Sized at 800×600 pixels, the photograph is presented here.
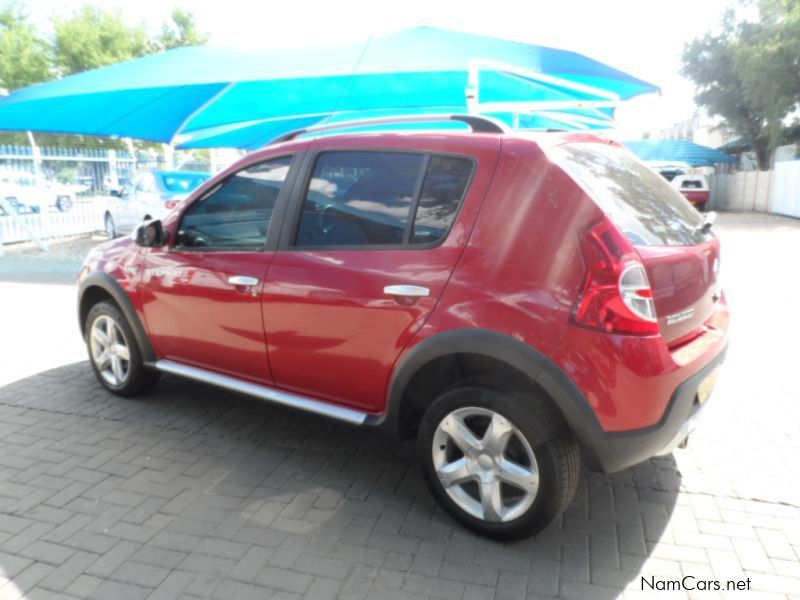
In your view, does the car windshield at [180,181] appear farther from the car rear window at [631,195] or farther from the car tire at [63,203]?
the car rear window at [631,195]

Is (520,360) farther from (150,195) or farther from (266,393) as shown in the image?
(150,195)

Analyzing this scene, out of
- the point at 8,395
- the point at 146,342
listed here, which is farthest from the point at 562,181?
the point at 8,395

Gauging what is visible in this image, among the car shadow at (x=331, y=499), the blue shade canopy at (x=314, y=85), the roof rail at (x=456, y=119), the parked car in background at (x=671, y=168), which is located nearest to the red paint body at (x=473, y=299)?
the roof rail at (x=456, y=119)

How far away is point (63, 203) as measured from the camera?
1523cm

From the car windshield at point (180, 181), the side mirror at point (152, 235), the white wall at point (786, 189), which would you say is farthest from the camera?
the white wall at point (786, 189)

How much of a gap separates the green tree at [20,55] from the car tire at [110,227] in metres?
16.9

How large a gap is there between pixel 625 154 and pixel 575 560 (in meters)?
1.95

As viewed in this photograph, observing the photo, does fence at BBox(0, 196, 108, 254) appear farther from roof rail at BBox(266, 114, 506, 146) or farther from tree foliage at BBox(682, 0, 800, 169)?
tree foliage at BBox(682, 0, 800, 169)

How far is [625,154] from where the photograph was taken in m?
3.13

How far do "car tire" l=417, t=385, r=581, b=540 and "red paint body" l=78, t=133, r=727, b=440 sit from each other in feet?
0.83

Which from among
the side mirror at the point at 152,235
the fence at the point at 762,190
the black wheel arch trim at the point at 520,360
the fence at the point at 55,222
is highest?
the side mirror at the point at 152,235

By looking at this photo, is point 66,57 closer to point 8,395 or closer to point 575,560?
point 8,395

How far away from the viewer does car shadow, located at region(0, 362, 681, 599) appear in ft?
8.44

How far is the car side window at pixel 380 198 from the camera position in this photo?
9.14 feet
